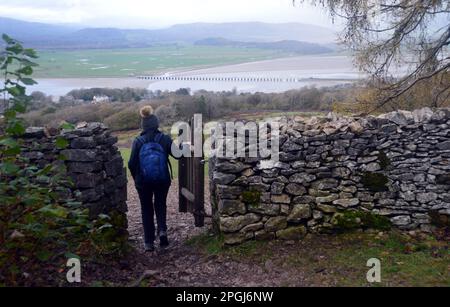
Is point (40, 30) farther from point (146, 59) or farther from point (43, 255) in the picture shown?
point (146, 59)

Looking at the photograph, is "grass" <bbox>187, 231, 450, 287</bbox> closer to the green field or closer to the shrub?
the green field

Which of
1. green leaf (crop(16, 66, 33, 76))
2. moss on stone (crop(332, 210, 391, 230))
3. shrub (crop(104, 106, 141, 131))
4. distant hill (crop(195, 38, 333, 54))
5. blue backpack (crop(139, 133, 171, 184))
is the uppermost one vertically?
distant hill (crop(195, 38, 333, 54))

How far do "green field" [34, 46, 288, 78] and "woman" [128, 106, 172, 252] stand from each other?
52.0 feet

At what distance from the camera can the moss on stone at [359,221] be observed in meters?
7.60

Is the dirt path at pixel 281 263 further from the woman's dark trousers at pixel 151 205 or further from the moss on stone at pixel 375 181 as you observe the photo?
the moss on stone at pixel 375 181

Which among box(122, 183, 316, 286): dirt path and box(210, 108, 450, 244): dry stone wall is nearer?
box(122, 183, 316, 286): dirt path

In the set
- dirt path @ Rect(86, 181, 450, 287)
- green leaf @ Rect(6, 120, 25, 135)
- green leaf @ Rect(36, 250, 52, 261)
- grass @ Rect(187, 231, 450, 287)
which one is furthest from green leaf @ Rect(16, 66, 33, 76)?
grass @ Rect(187, 231, 450, 287)

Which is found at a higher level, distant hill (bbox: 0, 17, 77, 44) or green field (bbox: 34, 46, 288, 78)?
distant hill (bbox: 0, 17, 77, 44)

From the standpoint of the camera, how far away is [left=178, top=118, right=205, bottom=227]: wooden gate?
28.0 ft

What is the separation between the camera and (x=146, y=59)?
121ft

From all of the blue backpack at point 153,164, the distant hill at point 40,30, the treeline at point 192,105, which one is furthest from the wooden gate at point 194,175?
the treeline at point 192,105

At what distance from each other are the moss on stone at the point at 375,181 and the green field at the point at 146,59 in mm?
17718

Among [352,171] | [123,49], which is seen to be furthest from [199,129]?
[123,49]

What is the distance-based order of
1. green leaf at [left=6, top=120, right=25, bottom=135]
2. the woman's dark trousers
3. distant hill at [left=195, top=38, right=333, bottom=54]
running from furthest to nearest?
distant hill at [left=195, top=38, right=333, bottom=54] < the woman's dark trousers < green leaf at [left=6, top=120, right=25, bottom=135]
